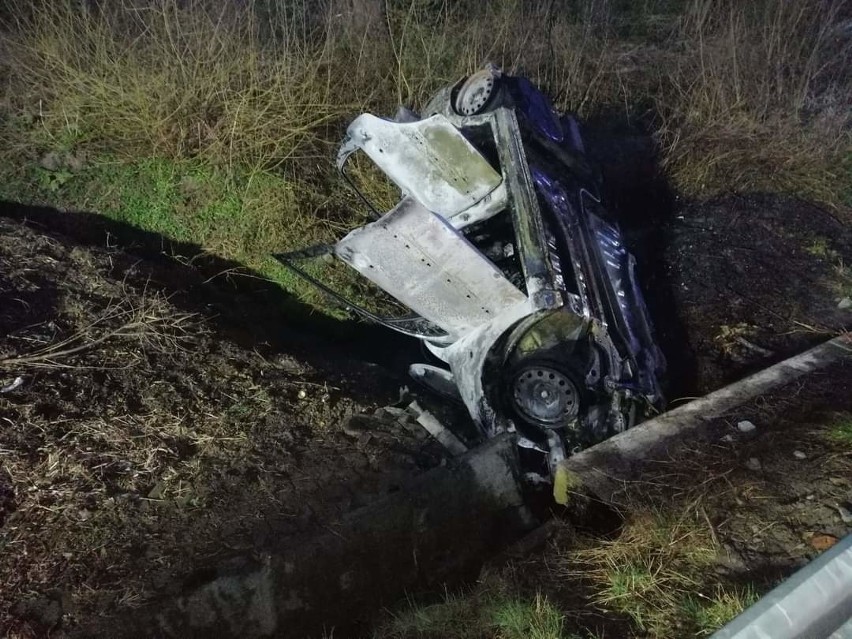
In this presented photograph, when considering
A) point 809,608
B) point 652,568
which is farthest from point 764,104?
point 809,608

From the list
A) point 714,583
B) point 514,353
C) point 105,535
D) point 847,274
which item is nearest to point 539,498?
point 514,353

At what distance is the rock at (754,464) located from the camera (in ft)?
8.55

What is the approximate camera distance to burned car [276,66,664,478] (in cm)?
309

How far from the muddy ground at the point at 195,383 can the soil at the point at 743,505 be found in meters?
0.14

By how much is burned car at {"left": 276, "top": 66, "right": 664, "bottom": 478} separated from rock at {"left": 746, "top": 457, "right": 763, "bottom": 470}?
626 millimetres

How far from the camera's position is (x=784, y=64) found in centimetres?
573

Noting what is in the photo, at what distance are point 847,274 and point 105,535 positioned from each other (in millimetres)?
4925

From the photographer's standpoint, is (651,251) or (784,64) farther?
(784,64)

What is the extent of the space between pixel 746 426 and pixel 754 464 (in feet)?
1.03

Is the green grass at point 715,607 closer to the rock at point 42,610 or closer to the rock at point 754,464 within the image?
the rock at point 754,464

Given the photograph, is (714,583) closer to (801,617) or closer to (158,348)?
(801,617)

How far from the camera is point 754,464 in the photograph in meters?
2.62

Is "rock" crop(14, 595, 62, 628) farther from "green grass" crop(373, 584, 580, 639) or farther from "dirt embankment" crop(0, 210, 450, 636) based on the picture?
"green grass" crop(373, 584, 580, 639)

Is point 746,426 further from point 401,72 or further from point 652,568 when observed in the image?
point 401,72
